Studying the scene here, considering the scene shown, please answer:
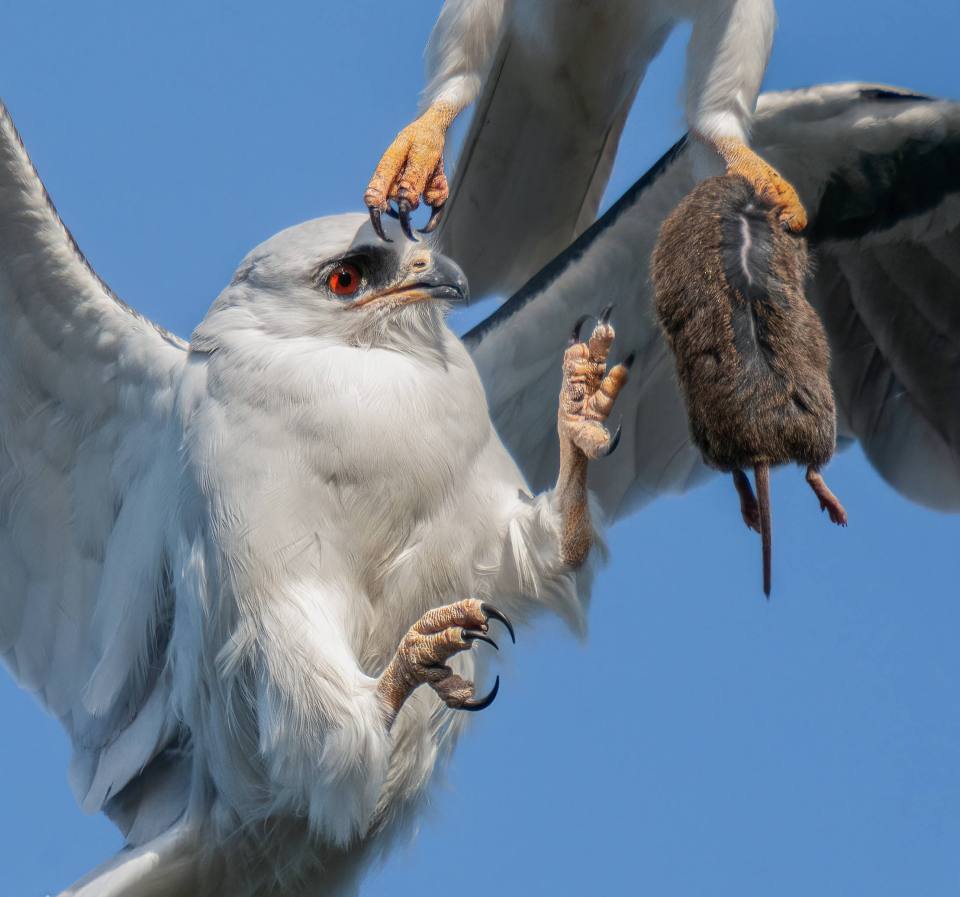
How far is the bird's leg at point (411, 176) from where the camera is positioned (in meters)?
6.68

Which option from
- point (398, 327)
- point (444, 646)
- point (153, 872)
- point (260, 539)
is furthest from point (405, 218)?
point (153, 872)

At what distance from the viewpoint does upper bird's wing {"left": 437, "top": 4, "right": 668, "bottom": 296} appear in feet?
26.9

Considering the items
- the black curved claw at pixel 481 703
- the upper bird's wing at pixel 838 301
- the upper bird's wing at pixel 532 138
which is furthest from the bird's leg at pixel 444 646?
the upper bird's wing at pixel 532 138

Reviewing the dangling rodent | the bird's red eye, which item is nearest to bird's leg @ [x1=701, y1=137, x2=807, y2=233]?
the dangling rodent

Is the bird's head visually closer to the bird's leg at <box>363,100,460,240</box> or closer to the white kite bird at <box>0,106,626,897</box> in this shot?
the white kite bird at <box>0,106,626,897</box>

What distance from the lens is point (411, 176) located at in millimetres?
6918

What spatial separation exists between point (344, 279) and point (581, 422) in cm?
93

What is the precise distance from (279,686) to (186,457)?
77 cm

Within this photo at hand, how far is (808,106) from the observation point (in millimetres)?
7754

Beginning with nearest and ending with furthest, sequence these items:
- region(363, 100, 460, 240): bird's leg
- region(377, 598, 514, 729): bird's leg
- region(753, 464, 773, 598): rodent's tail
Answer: region(753, 464, 773, 598): rodent's tail
region(377, 598, 514, 729): bird's leg
region(363, 100, 460, 240): bird's leg

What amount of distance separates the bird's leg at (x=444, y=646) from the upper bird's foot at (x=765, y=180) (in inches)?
70.6

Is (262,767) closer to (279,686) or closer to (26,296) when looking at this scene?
(279,686)

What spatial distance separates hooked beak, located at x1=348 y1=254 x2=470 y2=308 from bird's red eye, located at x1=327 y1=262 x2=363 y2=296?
0.05 m

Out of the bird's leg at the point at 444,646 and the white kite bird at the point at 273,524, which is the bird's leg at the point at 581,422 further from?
the bird's leg at the point at 444,646
